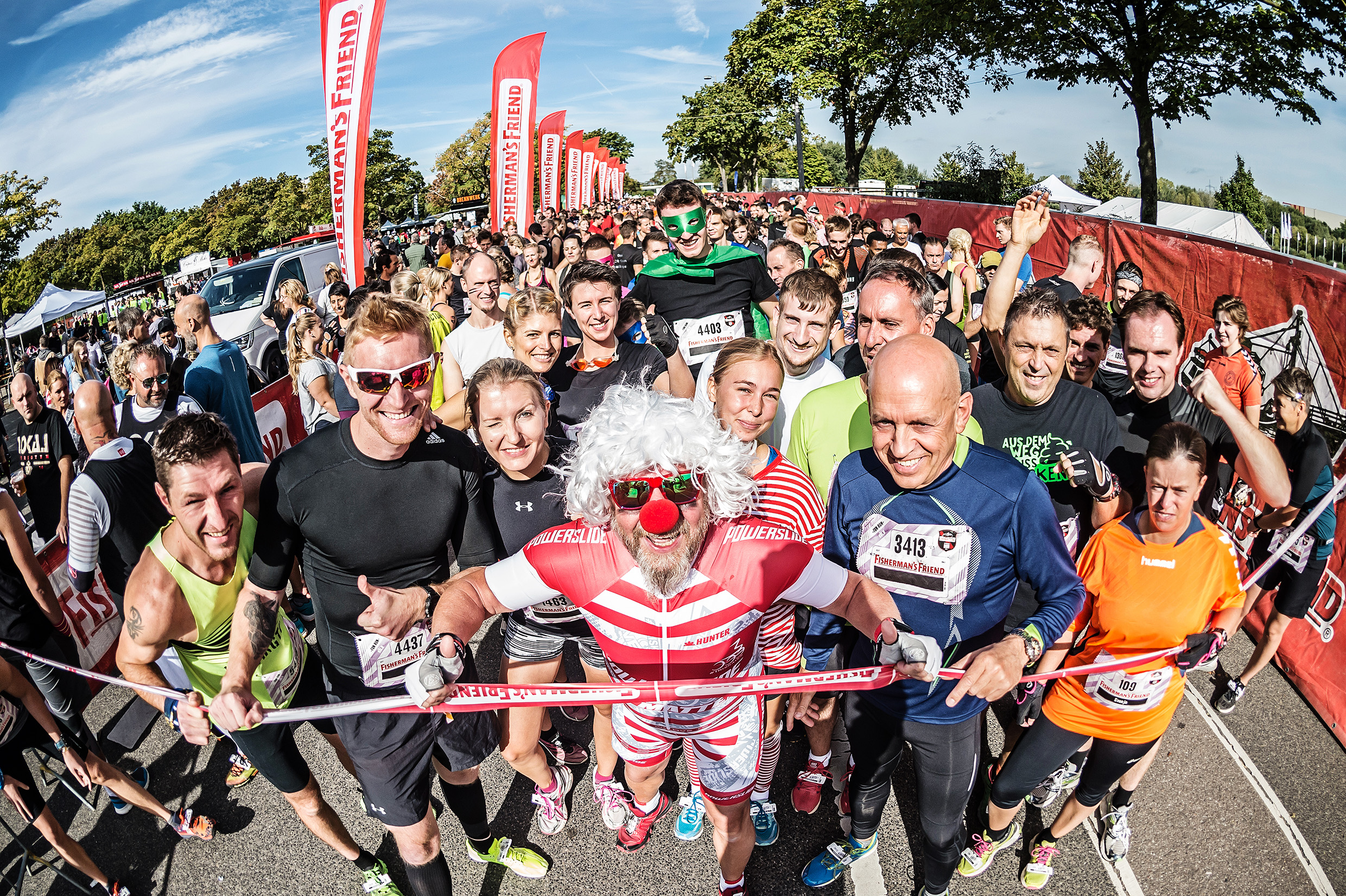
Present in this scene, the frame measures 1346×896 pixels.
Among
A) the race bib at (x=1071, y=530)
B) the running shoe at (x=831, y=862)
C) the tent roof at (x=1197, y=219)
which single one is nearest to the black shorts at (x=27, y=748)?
the running shoe at (x=831, y=862)

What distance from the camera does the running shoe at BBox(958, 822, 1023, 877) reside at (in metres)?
3.18

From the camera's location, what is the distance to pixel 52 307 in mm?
19922

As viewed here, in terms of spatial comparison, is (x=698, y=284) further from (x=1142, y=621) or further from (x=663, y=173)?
(x=663, y=173)

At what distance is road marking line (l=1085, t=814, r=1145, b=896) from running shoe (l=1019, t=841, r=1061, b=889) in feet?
0.75

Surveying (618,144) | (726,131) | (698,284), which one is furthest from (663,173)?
(698,284)

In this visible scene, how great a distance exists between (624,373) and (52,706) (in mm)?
3436

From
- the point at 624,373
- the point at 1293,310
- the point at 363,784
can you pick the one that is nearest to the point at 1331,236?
the point at 1293,310

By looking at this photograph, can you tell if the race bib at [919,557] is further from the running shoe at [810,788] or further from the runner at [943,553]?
the running shoe at [810,788]

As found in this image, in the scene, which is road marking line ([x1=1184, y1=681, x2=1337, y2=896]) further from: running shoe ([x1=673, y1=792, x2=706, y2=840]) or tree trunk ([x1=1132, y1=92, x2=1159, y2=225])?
tree trunk ([x1=1132, y1=92, x2=1159, y2=225])

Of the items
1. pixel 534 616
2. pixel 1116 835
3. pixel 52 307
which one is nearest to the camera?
pixel 1116 835

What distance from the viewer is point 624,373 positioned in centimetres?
398

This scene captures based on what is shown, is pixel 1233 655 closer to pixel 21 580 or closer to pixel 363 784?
pixel 363 784

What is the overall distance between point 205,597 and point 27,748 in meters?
1.59

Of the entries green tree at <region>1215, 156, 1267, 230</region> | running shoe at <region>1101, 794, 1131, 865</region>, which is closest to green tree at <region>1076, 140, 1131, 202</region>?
green tree at <region>1215, 156, 1267, 230</region>
